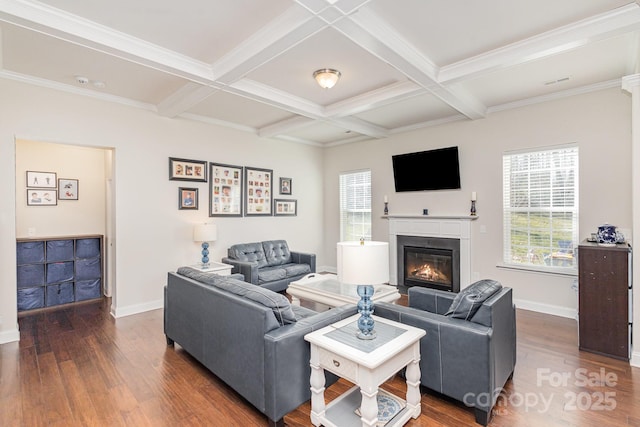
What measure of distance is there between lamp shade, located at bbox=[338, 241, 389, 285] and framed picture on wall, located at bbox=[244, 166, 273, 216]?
407 centimetres

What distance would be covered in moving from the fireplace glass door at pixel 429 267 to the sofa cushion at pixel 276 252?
216cm

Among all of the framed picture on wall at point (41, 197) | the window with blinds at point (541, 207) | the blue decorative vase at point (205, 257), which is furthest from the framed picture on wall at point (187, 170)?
the window with blinds at point (541, 207)

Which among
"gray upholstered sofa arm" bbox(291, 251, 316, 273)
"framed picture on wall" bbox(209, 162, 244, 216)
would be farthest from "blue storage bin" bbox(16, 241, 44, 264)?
"gray upholstered sofa arm" bbox(291, 251, 316, 273)

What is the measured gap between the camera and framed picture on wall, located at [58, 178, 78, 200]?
16.6 feet

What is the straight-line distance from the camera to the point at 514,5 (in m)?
2.42

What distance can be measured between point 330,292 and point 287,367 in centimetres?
173

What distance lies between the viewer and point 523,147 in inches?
176

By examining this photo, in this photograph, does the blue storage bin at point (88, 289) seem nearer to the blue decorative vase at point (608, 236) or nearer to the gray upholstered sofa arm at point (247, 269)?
the gray upholstered sofa arm at point (247, 269)

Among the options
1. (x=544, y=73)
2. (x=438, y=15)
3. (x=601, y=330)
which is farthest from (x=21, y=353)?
(x=544, y=73)

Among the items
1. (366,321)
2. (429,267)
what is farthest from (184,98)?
(429,267)

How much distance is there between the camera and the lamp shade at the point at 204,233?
4828mm

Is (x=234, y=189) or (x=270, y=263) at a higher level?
(x=234, y=189)

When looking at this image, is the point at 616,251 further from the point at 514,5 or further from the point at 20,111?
the point at 20,111

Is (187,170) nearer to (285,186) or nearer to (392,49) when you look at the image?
(285,186)
